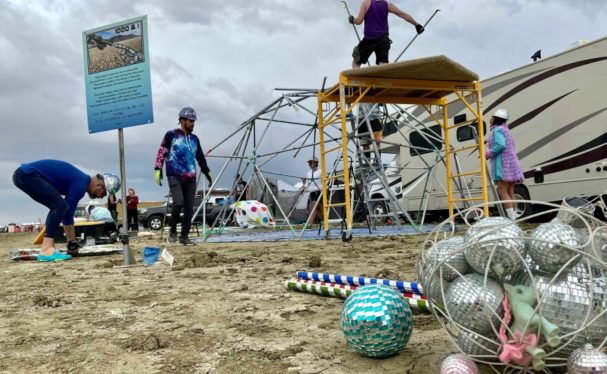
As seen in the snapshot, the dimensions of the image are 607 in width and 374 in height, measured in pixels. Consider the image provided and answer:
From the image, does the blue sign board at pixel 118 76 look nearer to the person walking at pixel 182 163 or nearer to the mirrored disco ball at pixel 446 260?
the person walking at pixel 182 163

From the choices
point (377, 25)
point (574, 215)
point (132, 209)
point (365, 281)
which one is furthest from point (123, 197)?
point (132, 209)

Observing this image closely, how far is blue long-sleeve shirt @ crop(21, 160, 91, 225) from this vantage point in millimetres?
5332

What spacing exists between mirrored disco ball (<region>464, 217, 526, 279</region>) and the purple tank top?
530cm

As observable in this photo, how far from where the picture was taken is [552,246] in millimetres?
1287

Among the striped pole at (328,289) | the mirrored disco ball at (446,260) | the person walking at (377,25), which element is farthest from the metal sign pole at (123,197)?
the mirrored disco ball at (446,260)

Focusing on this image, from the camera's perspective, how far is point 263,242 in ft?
21.6

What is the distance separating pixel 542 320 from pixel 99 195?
5158mm

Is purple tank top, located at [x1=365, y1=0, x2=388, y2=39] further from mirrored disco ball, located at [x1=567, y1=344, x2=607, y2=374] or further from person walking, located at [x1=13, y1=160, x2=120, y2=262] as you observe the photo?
mirrored disco ball, located at [x1=567, y1=344, x2=607, y2=374]

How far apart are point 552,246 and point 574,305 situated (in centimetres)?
16

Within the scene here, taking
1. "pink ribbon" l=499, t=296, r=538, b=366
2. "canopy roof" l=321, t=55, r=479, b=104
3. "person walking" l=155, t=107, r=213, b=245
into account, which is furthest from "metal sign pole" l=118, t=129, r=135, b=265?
"pink ribbon" l=499, t=296, r=538, b=366

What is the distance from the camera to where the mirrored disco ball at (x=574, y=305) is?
126cm

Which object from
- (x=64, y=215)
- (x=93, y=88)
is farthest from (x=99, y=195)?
(x=93, y=88)

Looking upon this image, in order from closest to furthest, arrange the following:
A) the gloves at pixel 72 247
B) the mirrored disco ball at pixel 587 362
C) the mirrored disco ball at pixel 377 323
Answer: the mirrored disco ball at pixel 587 362 → the mirrored disco ball at pixel 377 323 → the gloves at pixel 72 247

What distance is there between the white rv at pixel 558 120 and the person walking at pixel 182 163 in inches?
133
